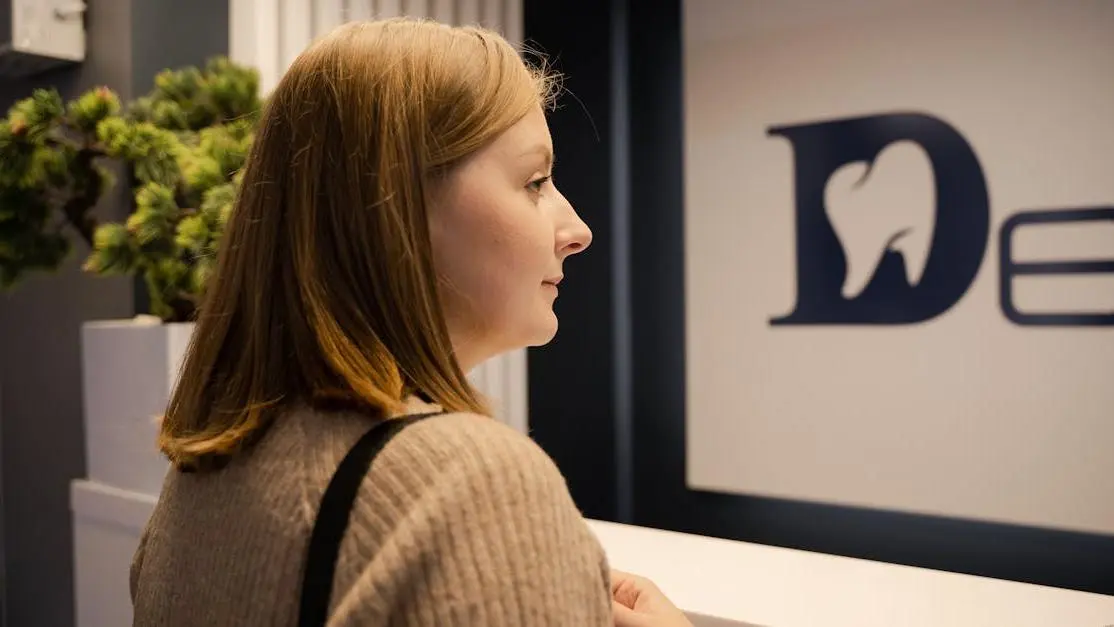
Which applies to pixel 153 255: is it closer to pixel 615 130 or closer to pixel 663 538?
pixel 663 538

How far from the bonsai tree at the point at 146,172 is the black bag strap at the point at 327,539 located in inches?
52.7

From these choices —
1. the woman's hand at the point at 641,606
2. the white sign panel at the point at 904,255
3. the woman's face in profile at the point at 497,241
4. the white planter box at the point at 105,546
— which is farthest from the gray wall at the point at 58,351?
the woman's hand at the point at 641,606

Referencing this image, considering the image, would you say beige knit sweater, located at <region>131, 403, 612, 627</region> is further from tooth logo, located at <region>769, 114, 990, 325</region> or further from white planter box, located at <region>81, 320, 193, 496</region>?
tooth logo, located at <region>769, 114, 990, 325</region>

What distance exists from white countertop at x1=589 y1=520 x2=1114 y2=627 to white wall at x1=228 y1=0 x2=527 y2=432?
0.79 metres

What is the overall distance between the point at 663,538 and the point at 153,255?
1262 millimetres

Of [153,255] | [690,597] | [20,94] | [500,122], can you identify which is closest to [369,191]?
[500,122]

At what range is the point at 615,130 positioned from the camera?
3229mm

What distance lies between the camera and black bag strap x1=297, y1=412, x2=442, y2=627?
2.07ft

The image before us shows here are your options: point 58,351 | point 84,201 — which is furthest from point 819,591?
point 58,351

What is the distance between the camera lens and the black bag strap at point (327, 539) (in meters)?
0.63

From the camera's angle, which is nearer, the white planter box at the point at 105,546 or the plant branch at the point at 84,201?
the white planter box at the point at 105,546

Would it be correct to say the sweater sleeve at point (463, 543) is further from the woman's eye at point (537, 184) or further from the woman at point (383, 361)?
the woman's eye at point (537, 184)

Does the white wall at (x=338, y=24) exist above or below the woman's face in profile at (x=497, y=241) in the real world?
above

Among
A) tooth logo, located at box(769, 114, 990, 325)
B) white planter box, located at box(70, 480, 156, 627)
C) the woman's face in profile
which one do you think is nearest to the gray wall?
white planter box, located at box(70, 480, 156, 627)
